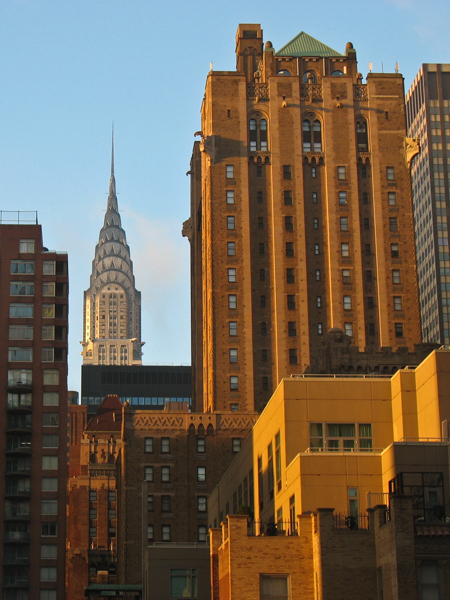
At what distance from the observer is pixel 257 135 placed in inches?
6225

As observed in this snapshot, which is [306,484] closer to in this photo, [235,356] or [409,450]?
[409,450]

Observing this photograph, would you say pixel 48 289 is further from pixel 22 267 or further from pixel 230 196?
pixel 230 196

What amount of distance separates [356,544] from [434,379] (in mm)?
12968

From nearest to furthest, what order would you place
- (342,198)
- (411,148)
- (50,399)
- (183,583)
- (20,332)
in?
(183,583) → (50,399) → (20,332) → (342,198) → (411,148)

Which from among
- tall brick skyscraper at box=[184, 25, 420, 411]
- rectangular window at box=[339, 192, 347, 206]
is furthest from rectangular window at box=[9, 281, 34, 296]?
rectangular window at box=[339, 192, 347, 206]

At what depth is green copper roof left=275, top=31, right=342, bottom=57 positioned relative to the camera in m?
166

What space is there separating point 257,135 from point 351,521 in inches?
4214

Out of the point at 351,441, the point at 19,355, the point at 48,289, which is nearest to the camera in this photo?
the point at 351,441

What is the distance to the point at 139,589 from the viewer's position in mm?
111375

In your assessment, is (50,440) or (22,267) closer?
(50,440)

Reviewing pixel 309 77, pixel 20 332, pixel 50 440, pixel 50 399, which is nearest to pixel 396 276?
pixel 309 77

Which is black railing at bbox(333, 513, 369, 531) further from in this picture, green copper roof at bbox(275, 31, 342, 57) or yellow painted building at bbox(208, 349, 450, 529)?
green copper roof at bbox(275, 31, 342, 57)

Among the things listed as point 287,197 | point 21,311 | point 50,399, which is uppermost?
point 287,197

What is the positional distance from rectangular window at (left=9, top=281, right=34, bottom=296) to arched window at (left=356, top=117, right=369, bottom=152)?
158 feet
